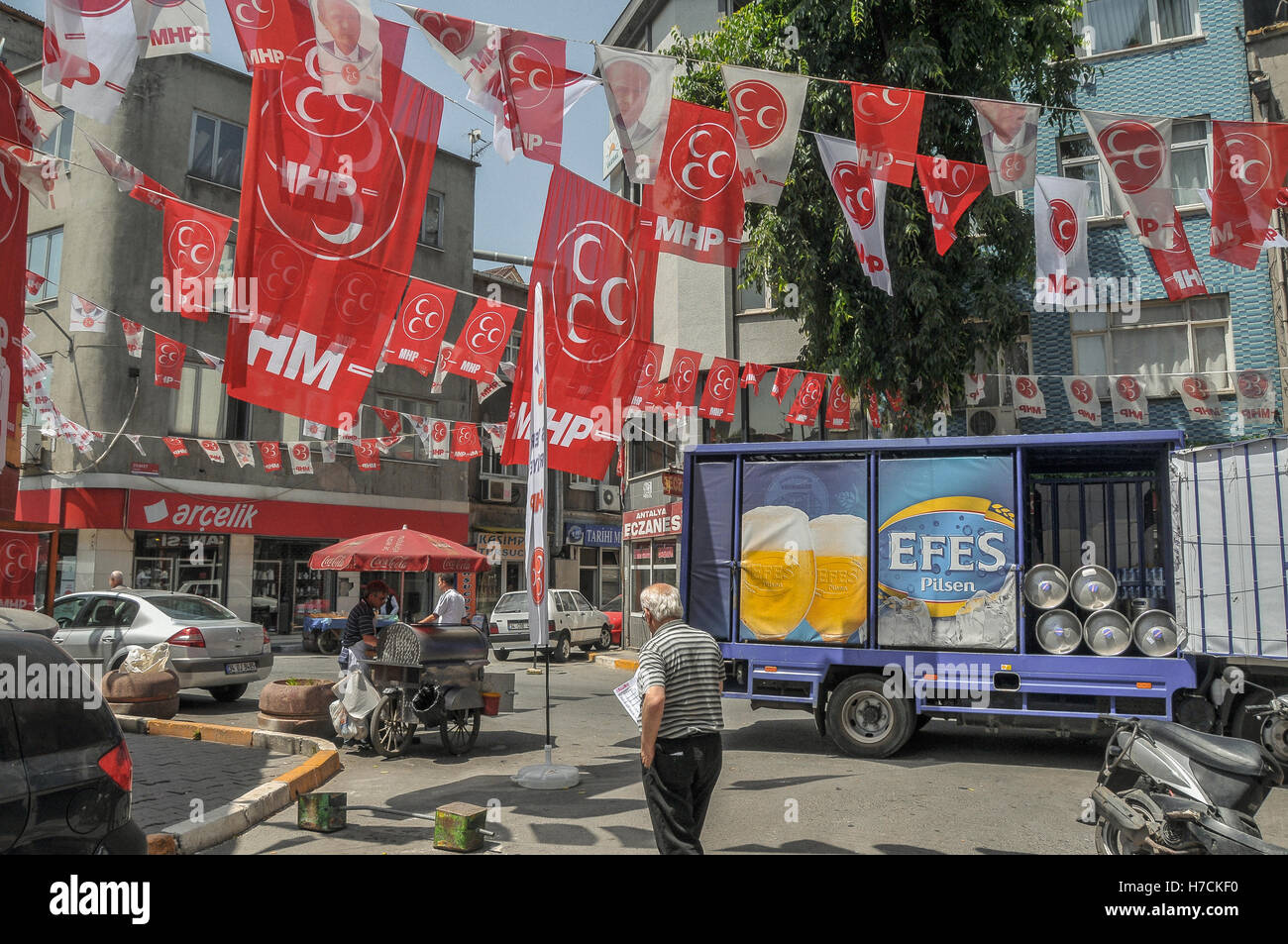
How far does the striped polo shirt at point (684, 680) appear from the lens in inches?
192

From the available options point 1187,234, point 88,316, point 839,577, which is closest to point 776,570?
point 839,577

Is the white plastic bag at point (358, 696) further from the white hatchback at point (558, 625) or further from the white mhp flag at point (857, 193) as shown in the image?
the white hatchback at point (558, 625)

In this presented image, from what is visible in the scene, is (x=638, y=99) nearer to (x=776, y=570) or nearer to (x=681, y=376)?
(x=776, y=570)

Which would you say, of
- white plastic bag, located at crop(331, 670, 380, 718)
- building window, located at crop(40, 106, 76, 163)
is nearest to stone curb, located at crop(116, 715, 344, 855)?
white plastic bag, located at crop(331, 670, 380, 718)

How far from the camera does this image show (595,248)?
1074cm


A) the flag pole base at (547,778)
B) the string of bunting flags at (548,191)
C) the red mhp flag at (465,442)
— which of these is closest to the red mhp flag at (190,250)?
the string of bunting flags at (548,191)

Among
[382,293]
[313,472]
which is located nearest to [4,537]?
[382,293]

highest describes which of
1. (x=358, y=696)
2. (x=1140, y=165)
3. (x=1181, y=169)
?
(x=1181, y=169)

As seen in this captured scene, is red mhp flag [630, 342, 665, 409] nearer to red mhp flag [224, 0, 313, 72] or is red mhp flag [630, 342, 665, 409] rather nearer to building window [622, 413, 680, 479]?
red mhp flag [224, 0, 313, 72]

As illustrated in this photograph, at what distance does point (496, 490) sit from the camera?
120 feet

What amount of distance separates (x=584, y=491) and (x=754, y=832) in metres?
33.5

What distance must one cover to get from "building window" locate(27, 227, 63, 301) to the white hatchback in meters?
15.1

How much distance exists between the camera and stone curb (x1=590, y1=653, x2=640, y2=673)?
70.9ft

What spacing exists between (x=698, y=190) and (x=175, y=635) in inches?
373
